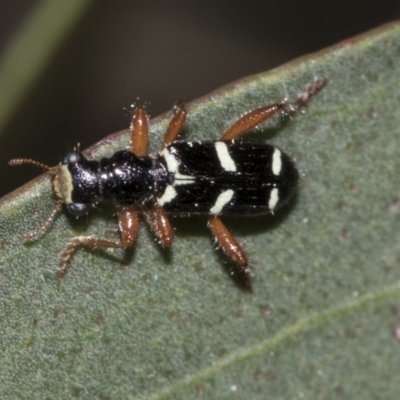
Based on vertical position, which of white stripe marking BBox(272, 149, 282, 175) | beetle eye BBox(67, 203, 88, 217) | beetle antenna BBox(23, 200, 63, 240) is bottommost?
white stripe marking BBox(272, 149, 282, 175)

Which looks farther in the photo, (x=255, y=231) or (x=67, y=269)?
(x=255, y=231)

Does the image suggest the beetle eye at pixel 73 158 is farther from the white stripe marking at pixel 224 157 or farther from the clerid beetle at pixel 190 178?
the white stripe marking at pixel 224 157

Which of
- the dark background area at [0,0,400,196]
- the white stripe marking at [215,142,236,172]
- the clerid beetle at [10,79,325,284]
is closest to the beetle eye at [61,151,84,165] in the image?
the clerid beetle at [10,79,325,284]

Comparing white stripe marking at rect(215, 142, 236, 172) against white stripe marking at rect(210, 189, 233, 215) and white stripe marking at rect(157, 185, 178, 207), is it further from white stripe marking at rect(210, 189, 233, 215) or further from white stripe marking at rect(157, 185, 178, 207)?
white stripe marking at rect(157, 185, 178, 207)

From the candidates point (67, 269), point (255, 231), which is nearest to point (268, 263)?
point (255, 231)

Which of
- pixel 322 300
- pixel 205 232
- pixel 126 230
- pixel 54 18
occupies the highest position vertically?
pixel 54 18

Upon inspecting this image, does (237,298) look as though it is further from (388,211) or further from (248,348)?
(388,211)

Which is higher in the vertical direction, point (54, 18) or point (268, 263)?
point (54, 18)

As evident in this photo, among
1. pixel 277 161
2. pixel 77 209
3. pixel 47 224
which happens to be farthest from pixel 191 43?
pixel 47 224

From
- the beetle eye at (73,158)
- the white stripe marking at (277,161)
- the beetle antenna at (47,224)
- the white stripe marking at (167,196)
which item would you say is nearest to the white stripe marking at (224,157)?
the white stripe marking at (277,161)
